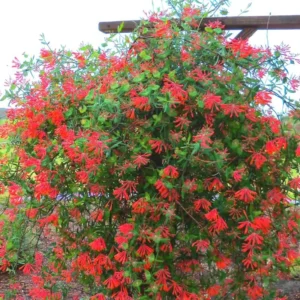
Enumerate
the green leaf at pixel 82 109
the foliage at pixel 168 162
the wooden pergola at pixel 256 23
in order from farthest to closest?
the wooden pergola at pixel 256 23, the green leaf at pixel 82 109, the foliage at pixel 168 162

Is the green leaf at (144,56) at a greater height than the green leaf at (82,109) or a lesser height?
greater

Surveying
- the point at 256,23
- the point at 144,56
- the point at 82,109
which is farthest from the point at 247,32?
the point at 82,109

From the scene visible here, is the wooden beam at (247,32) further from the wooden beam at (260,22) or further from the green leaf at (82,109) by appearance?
the green leaf at (82,109)

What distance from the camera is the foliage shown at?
2215 mm

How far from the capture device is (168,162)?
2238 mm

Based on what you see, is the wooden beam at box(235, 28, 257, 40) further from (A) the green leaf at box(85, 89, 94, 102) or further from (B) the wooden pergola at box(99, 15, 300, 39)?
(A) the green leaf at box(85, 89, 94, 102)

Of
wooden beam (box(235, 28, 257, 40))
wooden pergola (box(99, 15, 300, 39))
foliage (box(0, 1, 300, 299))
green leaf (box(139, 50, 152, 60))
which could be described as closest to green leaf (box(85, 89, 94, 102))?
foliage (box(0, 1, 300, 299))

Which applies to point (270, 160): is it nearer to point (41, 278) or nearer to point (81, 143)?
point (81, 143)

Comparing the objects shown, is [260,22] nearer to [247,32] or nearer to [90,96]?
[247,32]

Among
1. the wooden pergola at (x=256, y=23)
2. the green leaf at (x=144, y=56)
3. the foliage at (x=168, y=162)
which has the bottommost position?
the foliage at (x=168, y=162)

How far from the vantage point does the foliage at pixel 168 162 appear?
2.21 m

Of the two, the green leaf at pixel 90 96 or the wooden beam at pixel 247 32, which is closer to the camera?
the green leaf at pixel 90 96

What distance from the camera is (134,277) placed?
2320 mm

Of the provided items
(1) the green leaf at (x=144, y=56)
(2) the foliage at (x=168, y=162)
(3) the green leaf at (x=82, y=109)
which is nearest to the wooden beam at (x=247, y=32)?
(2) the foliage at (x=168, y=162)
